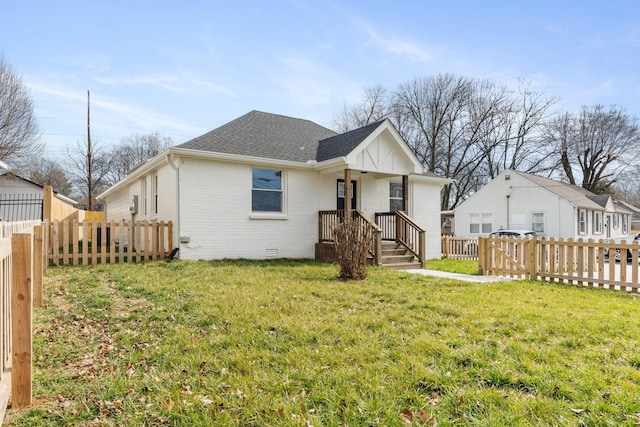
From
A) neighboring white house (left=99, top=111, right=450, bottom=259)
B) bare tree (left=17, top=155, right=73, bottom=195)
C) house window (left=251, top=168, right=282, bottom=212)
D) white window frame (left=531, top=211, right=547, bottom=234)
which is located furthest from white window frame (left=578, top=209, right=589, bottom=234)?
bare tree (left=17, top=155, right=73, bottom=195)

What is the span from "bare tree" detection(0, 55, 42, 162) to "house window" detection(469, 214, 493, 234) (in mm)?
29026

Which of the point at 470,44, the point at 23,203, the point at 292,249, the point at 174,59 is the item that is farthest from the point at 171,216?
the point at 23,203

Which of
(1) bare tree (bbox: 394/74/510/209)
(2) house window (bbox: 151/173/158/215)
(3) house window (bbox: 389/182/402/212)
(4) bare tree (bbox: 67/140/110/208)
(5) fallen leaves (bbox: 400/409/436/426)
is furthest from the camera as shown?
(4) bare tree (bbox: 67/140/110/208)

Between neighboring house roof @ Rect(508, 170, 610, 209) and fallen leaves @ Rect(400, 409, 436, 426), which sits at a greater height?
neighboring house roof @ Rect(508, 170, 610, 209)

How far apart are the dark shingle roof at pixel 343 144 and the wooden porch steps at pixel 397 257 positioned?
3.40 meters

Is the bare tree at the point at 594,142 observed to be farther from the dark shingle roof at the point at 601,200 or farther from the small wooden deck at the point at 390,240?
the small wooden deck at the point at 390,240

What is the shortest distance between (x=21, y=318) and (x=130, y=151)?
46360 mm

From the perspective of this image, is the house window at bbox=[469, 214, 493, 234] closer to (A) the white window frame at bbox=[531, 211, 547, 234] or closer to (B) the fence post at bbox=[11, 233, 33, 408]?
(A) the white window frame at bbox=[531, 211, 547, 234]

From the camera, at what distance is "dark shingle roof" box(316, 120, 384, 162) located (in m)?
11.7

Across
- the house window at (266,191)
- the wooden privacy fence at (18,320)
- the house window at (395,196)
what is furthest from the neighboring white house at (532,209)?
the wooden privacy fence at (18,320)

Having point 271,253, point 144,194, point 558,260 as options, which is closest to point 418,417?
point 558,260

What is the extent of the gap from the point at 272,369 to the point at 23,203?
26.9 metres

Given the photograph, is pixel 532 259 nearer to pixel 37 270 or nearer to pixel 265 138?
pixel 265 138

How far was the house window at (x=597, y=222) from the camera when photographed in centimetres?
2716
